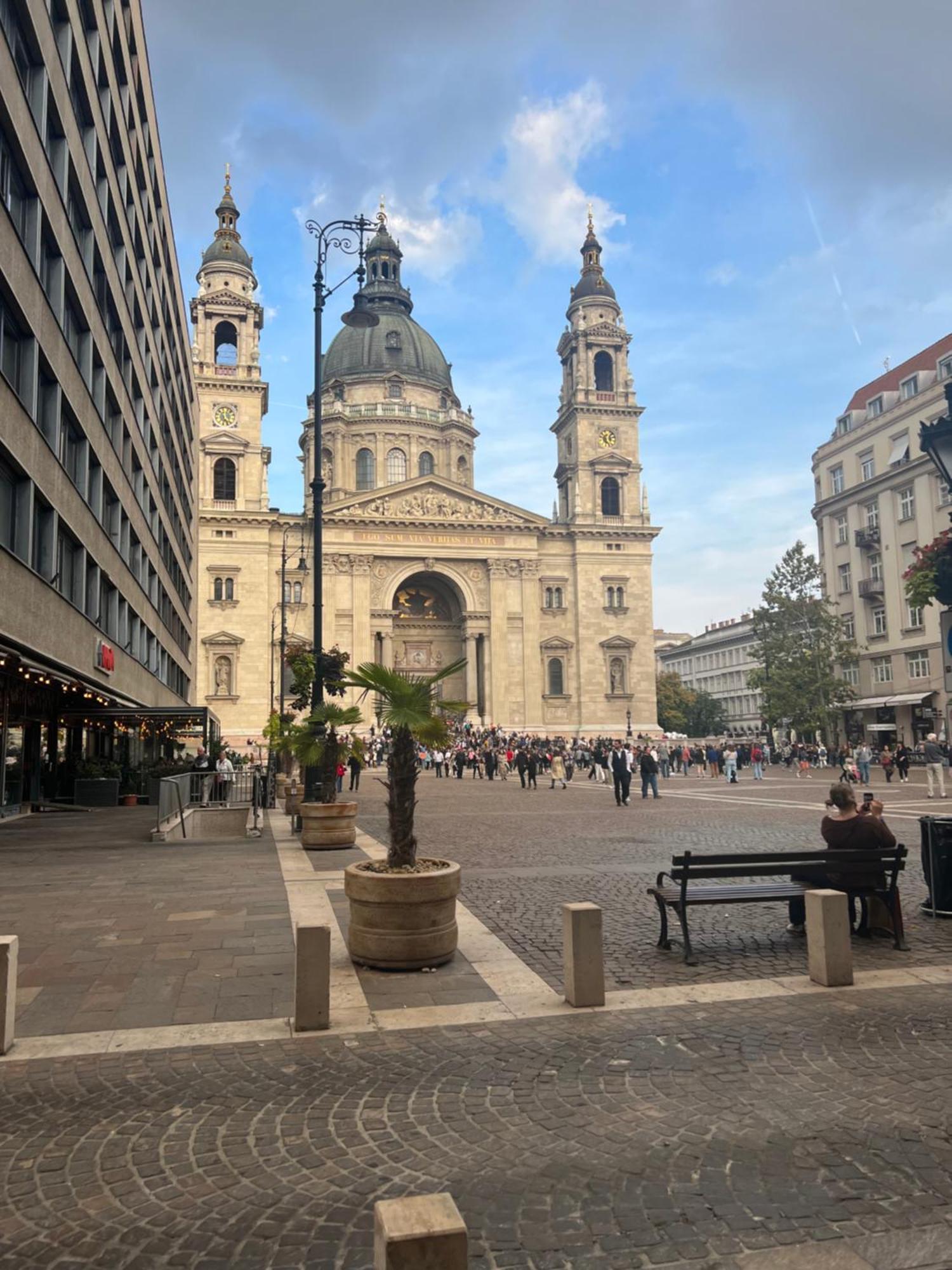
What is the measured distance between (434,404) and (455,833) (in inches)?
2800

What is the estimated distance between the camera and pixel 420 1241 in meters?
2.73

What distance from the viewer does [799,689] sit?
54062mm

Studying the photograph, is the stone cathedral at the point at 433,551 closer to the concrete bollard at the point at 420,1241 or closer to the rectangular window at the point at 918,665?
the rectangular window at the point at 918,665

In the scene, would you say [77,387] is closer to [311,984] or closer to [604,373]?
[311,984]

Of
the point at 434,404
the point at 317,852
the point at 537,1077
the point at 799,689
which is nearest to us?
the point at 537,1077

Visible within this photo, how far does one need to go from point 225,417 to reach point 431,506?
16.5 m

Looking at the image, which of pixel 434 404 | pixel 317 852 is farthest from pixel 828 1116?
pixel 434 404

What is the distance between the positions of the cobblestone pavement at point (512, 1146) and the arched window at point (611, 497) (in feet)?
234

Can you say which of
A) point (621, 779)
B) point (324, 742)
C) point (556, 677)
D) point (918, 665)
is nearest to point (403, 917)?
point (324, 742)

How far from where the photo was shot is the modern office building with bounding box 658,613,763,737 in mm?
105812

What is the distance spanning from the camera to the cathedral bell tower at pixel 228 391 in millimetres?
68000

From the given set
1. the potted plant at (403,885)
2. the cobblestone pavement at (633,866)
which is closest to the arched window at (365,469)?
the cobblestone pavement at (633,866)

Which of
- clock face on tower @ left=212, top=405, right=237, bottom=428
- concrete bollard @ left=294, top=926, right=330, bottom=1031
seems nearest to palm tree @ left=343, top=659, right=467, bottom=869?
concrete bollard @ left=294, top=926, right=330, bottom=1031

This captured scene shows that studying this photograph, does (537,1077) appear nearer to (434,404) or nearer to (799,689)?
(799,689)
